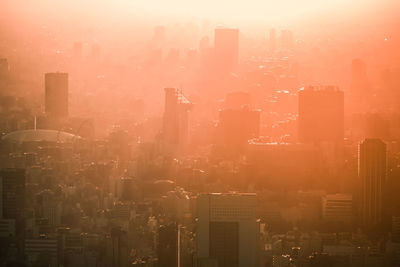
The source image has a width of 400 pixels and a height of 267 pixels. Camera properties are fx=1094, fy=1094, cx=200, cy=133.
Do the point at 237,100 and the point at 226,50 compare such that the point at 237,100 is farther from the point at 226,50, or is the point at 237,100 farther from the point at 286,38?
the point at 286,38

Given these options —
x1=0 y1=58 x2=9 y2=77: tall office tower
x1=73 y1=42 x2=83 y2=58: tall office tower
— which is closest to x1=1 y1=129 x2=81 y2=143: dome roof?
x1=0 y1=58 x2=9 y2=77: tall office tower

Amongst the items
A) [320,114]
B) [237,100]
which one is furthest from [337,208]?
[237,100]

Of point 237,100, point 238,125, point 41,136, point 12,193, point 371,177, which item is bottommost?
point 12,193

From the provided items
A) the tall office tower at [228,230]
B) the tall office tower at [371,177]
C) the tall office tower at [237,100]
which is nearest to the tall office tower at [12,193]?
the tall office tower at [228,230]

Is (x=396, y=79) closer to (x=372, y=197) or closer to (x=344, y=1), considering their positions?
(x=344, y=1)

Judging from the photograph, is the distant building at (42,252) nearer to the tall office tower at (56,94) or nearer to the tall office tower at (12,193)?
the tall office tower at (12,193)

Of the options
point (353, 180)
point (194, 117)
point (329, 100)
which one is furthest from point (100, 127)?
point (353, 180)
